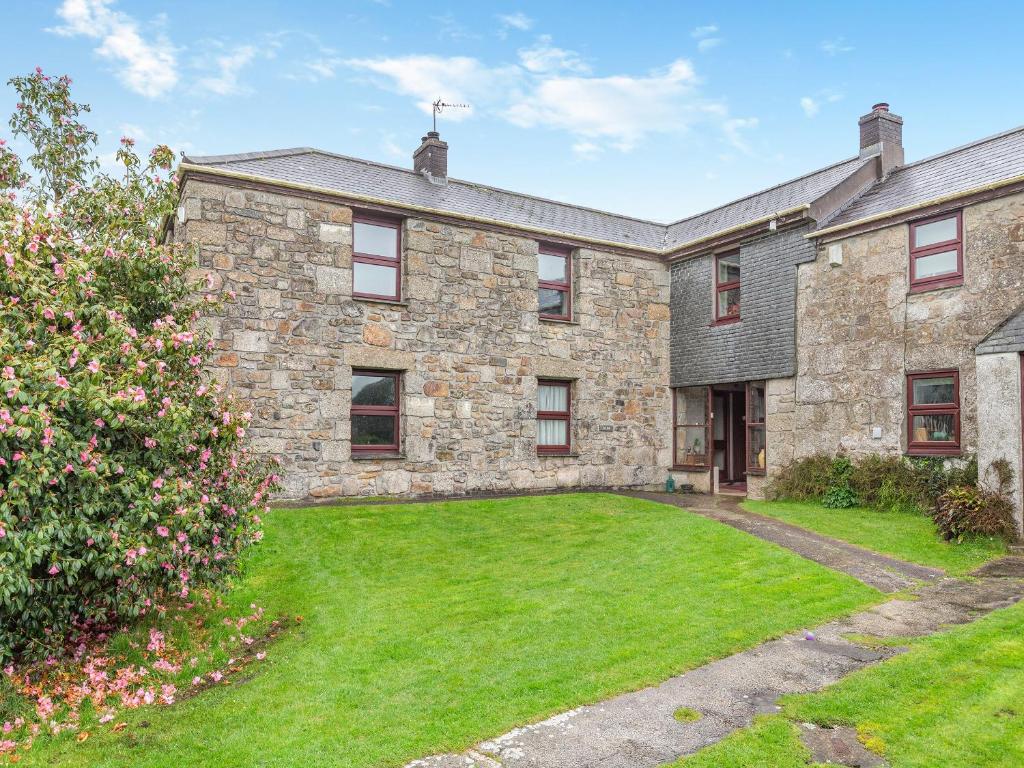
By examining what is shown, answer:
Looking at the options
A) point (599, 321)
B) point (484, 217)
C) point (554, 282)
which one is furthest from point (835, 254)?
point (484, 217)

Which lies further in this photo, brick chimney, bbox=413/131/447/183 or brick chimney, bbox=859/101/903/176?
brick chimney, bbox=413/131/447/183

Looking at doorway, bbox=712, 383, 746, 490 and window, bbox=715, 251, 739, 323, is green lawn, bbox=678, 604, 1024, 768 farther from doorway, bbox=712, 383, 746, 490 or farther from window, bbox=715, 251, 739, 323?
doorway, bbox=712, 383, 746, 490

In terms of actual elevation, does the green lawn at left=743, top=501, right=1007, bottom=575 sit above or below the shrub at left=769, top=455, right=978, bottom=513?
below

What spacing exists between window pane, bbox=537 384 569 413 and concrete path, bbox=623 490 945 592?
3754mm

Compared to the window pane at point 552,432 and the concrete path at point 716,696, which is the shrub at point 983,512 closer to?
the concrete path at point 716,696

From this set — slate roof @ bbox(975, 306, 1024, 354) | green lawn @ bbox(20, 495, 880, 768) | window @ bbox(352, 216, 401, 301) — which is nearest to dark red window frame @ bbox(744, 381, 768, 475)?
green lawn @ bbox(20, 495, 880, 768)

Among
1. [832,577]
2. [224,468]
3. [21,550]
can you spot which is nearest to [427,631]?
[224,468]

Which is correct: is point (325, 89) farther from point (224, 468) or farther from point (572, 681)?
point (572, 681)

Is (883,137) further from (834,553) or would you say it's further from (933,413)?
(834,553)

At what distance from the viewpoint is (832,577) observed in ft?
24.1

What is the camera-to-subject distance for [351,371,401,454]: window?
12.7 metres

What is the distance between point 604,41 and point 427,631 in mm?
10509

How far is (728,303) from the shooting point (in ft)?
49.7

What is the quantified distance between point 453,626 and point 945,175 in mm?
11874
